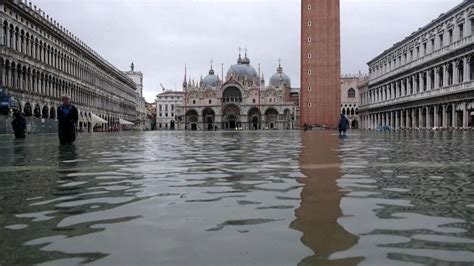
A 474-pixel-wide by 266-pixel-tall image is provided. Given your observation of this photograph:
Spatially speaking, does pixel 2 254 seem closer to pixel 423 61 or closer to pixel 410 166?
pixel 410 166

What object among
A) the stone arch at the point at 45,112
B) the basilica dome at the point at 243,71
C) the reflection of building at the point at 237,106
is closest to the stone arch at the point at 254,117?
the reflection of building at the point at 237,106

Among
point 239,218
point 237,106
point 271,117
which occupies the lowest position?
point 239,218

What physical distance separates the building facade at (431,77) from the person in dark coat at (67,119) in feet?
137

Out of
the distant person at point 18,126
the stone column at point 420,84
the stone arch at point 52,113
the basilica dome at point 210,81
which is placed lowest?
the distant person at point 18,126

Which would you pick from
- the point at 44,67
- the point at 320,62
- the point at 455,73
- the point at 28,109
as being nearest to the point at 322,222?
the point at 28,109

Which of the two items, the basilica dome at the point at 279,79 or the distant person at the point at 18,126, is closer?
the distant person at the point at 18,126

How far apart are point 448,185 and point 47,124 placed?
44.5m

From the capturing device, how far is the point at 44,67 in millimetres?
54844

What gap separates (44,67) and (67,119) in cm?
4180

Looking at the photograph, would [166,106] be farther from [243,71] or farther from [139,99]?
[243,71]

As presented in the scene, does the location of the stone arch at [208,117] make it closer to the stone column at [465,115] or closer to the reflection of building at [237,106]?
the reflection of building at [237,106]

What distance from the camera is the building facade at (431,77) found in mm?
49938

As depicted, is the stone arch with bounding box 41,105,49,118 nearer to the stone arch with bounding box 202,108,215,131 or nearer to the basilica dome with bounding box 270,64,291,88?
the stone arch with bounding box 202,108,215,131

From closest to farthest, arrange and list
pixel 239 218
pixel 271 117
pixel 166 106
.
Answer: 1. pixel 239 218
2. pixel 271 117
3. pixel 166 106
